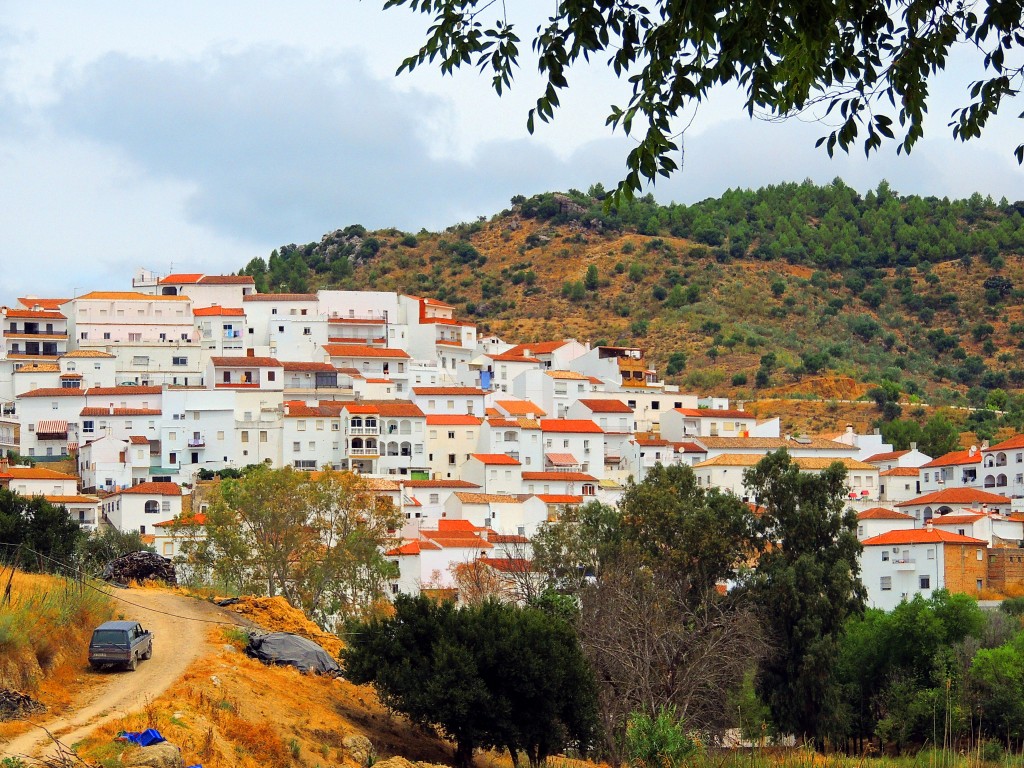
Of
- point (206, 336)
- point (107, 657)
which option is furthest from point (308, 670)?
point (206, 336)

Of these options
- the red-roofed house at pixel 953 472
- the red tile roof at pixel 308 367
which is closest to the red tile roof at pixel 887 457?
the red-roofed house at pixel 953 472

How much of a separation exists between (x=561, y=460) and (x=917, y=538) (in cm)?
2164

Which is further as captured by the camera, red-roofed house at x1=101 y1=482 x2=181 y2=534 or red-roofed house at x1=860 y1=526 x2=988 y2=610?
red-roofed house at x1=101 y1=482 x2=181 y2=534

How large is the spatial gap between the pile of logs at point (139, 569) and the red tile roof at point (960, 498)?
49.7 metres

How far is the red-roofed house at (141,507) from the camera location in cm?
6894

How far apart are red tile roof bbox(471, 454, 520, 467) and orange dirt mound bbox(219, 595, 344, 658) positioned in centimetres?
4345

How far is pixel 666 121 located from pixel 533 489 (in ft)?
223

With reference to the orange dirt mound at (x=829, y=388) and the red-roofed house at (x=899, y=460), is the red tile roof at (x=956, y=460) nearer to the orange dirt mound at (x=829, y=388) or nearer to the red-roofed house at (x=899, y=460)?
the red-roofed house at (x=899, y=460)

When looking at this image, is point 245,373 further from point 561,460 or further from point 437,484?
point 561,460

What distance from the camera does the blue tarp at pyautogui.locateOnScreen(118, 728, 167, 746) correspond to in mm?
18500

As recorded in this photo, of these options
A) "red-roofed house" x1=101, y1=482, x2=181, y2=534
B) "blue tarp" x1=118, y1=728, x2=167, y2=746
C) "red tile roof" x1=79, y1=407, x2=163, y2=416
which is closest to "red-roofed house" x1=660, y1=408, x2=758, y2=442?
"red tile roof" x1=79, y1=407, x2=163, y2=416

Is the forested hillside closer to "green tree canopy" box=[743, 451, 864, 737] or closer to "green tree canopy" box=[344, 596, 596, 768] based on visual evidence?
"green tree canopy" box=[743, 451, 864, 737]

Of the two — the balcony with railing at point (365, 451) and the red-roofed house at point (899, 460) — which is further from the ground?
the balcony with railing at point (365, 451)

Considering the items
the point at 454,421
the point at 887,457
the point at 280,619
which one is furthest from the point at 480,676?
the point at 887,457
